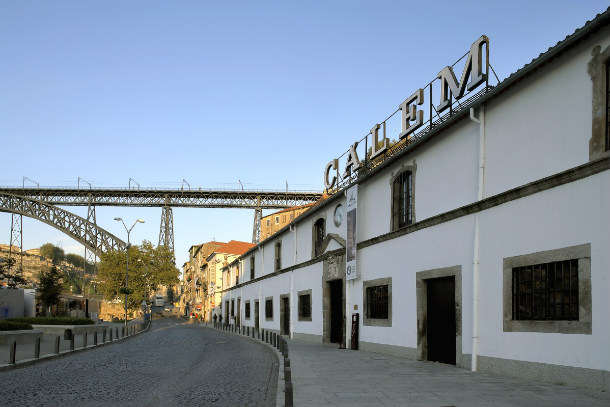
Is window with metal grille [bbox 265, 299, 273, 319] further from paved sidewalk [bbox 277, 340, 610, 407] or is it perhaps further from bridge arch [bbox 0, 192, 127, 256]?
bridge arch [bbox 0, 192, 127, 256]

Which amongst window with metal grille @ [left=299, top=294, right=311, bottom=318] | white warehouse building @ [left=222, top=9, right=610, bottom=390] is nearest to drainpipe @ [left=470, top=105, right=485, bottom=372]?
white warehouse building @ [left=222, top=9, right=610, bottom=390]

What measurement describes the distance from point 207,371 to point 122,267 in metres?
58.1

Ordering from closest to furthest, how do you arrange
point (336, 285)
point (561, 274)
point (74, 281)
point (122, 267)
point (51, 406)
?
point (51, 406), point (561, 274), point (336, 285), point (122, 267), point (74, 281)

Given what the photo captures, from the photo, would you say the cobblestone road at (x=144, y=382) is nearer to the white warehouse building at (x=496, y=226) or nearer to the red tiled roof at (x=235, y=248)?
the white warehouse building at (x=496, y=226)

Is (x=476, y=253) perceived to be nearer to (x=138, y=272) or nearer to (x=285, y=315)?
(x=285, y=315)

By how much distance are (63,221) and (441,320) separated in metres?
81.4

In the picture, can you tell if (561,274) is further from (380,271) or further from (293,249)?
(293,249)

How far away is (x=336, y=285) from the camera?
25.7 metres

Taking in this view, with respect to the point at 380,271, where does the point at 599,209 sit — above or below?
above

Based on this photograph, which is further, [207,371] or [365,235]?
[365,235]

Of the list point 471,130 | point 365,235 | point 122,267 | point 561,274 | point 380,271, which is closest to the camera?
point 561,274

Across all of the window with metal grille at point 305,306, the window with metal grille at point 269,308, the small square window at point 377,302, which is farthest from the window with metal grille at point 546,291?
the window with metal grille at point 269,308

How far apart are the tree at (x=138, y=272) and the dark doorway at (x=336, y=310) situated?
47571 millimetres

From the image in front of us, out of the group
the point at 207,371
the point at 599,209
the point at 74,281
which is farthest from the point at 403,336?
the point at 74,281
